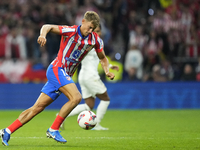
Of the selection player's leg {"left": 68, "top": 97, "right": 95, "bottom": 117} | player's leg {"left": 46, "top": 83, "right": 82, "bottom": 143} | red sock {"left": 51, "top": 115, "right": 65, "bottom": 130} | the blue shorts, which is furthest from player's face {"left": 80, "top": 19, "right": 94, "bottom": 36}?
player's leg {"left": 68, "top": 97, "right": 95, "bottom": 117}

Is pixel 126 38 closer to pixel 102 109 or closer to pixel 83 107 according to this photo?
pixel 83 107

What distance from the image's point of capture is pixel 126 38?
1545 cm

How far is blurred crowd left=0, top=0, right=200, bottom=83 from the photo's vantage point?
14.4 m

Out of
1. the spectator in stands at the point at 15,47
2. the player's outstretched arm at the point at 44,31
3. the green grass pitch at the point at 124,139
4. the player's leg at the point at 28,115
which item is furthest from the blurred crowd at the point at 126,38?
the player's outstretched arm at the point at 44,31

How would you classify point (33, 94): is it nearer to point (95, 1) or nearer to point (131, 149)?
point (95, 1)

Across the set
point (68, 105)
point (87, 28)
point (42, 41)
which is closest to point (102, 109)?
point (68, 105)

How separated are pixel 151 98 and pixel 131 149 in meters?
8.42

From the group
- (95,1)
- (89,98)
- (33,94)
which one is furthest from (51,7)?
(89,98)

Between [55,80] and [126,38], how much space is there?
970 centimetres

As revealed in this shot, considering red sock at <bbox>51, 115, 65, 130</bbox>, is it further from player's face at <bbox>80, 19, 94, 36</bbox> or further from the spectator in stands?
the spectator in stands

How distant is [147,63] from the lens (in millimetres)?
14383

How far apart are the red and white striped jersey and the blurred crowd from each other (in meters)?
8.07

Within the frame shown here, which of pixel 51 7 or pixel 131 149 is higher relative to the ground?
pixel 51 7

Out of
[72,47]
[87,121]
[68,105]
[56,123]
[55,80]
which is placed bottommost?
[87,121]
